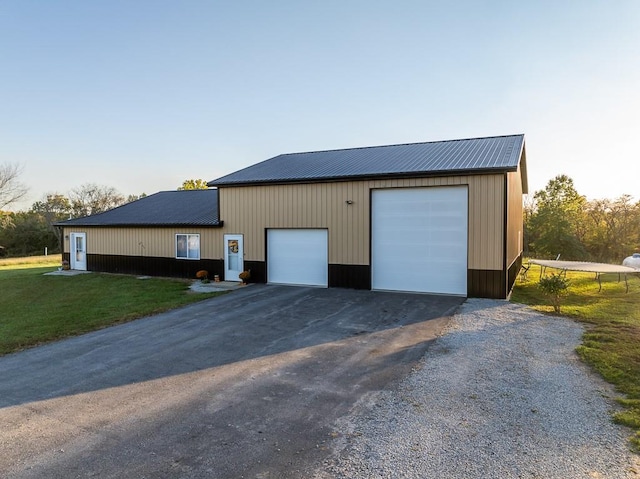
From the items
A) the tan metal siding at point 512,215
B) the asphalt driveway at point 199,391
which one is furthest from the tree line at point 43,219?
the tan metal siding at point 512,215

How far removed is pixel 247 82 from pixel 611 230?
29305 mm

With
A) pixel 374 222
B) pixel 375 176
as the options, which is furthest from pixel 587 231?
pixel 375 176

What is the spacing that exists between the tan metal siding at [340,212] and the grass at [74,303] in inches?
136

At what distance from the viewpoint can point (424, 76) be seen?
552 inches

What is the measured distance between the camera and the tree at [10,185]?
39062 mm

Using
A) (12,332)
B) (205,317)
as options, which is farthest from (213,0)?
(12,332)

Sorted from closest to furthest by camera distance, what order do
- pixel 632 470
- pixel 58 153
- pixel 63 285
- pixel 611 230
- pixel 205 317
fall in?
pixel 632 470 < pixel 205 317 < pixel 63 285 < pixel 58 153 < pixel 611 230

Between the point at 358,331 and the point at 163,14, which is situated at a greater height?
the point at 163,14

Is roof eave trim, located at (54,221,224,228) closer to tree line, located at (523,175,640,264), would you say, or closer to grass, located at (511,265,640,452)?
grass, located at (511,265,640,452)

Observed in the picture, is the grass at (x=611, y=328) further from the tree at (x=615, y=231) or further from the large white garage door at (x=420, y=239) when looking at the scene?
the tree at (x=615, y=231)

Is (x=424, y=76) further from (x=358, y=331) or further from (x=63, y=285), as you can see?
(x=63, y=285)

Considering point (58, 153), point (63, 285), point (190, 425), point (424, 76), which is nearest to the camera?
point (190, 425)

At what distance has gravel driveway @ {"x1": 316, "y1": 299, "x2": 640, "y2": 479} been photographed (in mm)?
3102

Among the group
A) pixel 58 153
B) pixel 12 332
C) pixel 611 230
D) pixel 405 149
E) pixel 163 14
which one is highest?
pixel 163 14
